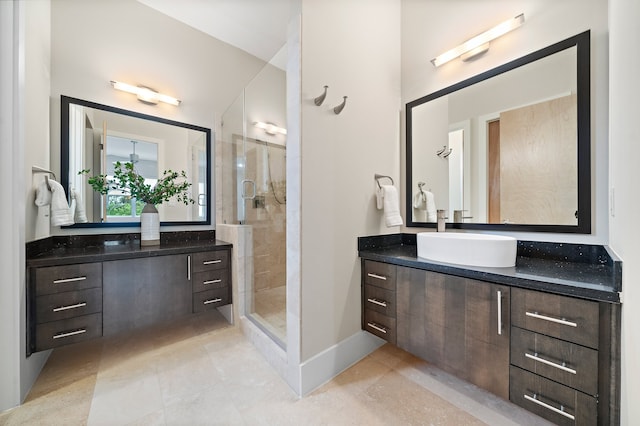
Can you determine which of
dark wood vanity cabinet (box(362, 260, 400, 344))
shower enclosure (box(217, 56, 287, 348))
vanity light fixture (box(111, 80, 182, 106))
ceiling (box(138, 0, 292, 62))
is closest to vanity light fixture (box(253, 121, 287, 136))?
shower enclosure (box(217, 56, 287, 348))

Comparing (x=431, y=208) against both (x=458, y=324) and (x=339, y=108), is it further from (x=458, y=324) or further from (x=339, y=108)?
(x=339, y=108)

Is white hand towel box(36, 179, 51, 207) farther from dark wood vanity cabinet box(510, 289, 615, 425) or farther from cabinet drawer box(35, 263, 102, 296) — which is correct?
dark wood vanity cabinet box(510, 289, 615, 425)

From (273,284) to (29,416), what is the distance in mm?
1407

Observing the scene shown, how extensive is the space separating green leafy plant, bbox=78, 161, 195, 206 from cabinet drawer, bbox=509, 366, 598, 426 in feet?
8.75

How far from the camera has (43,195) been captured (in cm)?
150

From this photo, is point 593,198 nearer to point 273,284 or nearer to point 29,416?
point 273,284

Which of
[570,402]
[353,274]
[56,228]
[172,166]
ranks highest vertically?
[172,166]

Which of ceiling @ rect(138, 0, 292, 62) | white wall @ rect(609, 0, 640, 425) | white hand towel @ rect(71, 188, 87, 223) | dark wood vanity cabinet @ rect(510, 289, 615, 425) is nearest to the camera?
white wall @ rect(609, 0, 640, 425)

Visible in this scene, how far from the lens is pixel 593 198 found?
4.07 ft

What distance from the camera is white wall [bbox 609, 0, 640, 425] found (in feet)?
2.30

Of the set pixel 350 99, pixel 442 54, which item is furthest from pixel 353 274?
pixel 442 54

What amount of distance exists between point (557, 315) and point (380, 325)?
0.90 metres

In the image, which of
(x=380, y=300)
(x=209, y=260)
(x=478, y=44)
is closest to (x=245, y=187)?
(x=209, y=260)

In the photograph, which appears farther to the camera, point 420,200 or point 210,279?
point 210,279
